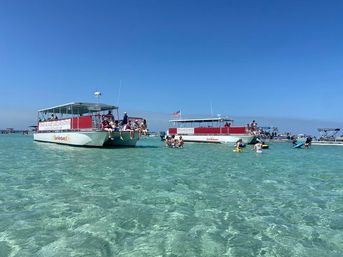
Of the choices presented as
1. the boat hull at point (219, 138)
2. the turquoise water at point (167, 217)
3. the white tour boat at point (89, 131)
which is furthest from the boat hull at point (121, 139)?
the boat hull at point (219, 138)

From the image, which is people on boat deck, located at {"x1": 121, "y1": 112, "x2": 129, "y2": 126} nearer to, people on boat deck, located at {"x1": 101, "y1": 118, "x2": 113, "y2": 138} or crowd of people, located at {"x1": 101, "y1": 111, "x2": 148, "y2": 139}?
crowd of people, located at {"x1": 101, "y1": 111, "x2": 148, "y2": 139}

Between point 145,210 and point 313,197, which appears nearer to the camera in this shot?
point 145,210

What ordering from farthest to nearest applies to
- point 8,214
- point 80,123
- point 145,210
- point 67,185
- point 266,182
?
1. point 80,123
2. point 266,182
3. point 67,185
4. point 145,210
5. point 8,214

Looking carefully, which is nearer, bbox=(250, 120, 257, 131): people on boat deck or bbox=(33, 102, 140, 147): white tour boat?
bbox=(33, 102, 140, 147): white tour boat

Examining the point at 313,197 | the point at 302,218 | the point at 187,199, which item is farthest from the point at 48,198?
the point at 313,197

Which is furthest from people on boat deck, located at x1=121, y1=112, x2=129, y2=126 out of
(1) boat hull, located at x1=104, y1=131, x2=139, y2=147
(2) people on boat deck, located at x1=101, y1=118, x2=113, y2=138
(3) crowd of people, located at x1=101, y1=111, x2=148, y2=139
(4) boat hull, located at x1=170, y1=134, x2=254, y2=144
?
(4) boat hull, located at x1=170, y1=134, x2=254, y2=144

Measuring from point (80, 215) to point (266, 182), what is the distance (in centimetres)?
781

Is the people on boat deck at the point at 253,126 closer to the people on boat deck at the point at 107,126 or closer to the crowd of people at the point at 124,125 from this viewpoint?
the crowd of people at the point at 124,125

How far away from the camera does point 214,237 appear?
623 cm

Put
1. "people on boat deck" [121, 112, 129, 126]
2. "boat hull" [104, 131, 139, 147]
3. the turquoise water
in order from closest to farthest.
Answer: the turquoise water → "boat hull" [104, 131, 139, 147] → "people on boat deck" [121, 112, 129, 126]

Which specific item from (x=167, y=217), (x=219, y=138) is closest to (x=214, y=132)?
(x=219, y=138)

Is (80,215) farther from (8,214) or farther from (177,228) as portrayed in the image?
(177,228)

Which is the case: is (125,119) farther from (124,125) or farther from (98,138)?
(98,138)

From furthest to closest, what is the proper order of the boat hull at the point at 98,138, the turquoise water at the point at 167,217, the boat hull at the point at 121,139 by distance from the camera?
the boat hull at the point at 121,139 < the boat hull at the point at 98,138 < the turquoise water at the point at 167,217
